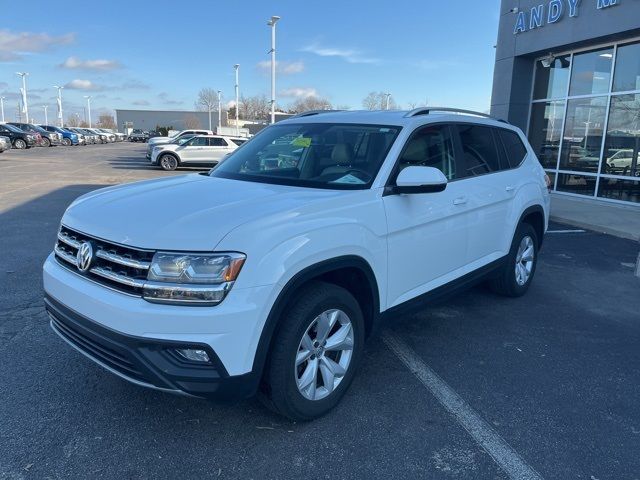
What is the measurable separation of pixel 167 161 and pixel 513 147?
1887cm

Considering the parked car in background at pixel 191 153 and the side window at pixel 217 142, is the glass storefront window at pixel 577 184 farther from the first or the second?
the side window at pixel 217 142

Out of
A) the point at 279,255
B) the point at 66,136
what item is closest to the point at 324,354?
the point at 279,255

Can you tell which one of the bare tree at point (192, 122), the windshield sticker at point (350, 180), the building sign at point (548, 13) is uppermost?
the building sign at point (548, 13)

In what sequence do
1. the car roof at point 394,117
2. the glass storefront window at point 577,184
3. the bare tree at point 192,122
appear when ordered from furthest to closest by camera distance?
the bare tree at point 192,122 → the glass storefront window at point 577,184 → the car roof at point 394,117

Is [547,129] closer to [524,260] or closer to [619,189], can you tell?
[619,189]

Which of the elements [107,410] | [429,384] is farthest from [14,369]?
[429,384]

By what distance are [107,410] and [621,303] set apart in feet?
16.8

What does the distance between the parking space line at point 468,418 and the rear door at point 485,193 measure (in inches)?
39.8

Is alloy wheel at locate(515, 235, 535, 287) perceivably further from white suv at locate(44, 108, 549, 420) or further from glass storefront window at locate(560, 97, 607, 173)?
glass storefront window at locate(560, 97, 607, 173)

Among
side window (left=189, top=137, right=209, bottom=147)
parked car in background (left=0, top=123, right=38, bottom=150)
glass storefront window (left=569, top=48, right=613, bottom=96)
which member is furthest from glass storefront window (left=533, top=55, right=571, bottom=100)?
parked car in background (left=0, top=123, right=38, bottom=150)

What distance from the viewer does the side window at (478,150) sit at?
4.41m

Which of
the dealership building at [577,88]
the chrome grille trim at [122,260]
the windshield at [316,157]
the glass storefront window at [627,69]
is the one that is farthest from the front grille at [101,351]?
the glass storefront window at [627,69]

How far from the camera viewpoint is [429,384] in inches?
143

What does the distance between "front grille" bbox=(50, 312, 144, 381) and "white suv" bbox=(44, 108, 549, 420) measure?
1 cm
